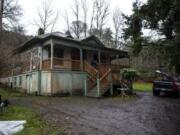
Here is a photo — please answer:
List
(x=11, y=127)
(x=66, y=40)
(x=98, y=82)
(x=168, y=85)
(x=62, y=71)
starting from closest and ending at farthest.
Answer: (x=11, y=127)
(x=98, y=82)
(x=168, y=85)
(x=62, y=71)
(x=66, y=40)

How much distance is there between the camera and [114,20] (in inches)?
1927

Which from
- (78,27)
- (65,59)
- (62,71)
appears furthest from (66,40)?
(78,27)

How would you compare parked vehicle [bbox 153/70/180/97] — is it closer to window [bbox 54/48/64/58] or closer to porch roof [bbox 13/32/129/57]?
porch roof [bbox 13/32/129/57]

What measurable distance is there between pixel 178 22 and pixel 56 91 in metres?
10.7

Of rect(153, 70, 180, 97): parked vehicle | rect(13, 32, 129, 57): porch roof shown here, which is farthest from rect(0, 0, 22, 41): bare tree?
rect(153, 70, 180, 97): parked vehicle

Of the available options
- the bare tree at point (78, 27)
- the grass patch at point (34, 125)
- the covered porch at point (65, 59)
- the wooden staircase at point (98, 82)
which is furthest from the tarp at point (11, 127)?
the bare tree at point (78, 27)

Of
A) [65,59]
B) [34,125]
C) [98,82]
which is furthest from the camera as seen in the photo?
[65,59]

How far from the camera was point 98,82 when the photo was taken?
18.3m

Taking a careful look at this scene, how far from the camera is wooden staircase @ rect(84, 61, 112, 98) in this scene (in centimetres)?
1850

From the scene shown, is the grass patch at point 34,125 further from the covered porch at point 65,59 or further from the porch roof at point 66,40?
the porch roof at point 66,40

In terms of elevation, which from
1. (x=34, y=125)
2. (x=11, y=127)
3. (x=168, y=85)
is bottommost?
(x=34, y=125)

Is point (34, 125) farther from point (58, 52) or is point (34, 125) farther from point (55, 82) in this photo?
point (58, 52)

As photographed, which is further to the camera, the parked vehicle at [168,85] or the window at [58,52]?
the window at [58,52]

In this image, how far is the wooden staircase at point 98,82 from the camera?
18500 millimetres
